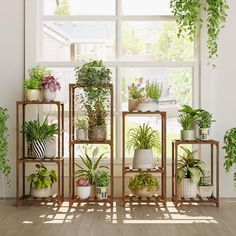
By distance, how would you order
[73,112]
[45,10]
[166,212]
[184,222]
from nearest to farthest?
[184,222] < [166,212] < [73,112] < [45,10]

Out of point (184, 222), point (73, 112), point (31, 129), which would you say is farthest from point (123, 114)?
point (184, 222)

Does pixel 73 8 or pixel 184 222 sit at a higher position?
pixel 73 8

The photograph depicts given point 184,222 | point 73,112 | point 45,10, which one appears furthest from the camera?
point 45,10

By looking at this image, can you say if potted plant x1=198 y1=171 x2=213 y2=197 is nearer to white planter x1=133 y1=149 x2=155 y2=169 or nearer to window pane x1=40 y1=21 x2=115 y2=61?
white planter x1=133 y1=149 x2=155 y2=169

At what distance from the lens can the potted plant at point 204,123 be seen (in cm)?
592

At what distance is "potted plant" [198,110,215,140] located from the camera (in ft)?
19.4

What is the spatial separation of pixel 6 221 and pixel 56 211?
62 centimetres

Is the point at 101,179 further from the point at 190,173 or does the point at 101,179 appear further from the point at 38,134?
the point at 190,173

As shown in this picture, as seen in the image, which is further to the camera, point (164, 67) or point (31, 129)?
point (164, 67)

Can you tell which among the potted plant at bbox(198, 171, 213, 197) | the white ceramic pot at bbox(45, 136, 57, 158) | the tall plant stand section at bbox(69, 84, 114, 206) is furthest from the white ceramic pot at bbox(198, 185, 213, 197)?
the white ceramic pot at bbox(45, 136, 57, 158)

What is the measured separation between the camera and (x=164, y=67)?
21.2 feet

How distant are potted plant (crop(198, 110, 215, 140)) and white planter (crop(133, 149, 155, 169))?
598 mm

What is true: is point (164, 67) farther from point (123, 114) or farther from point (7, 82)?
point (7, 82)

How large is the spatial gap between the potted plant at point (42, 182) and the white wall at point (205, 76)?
0.39 meters
